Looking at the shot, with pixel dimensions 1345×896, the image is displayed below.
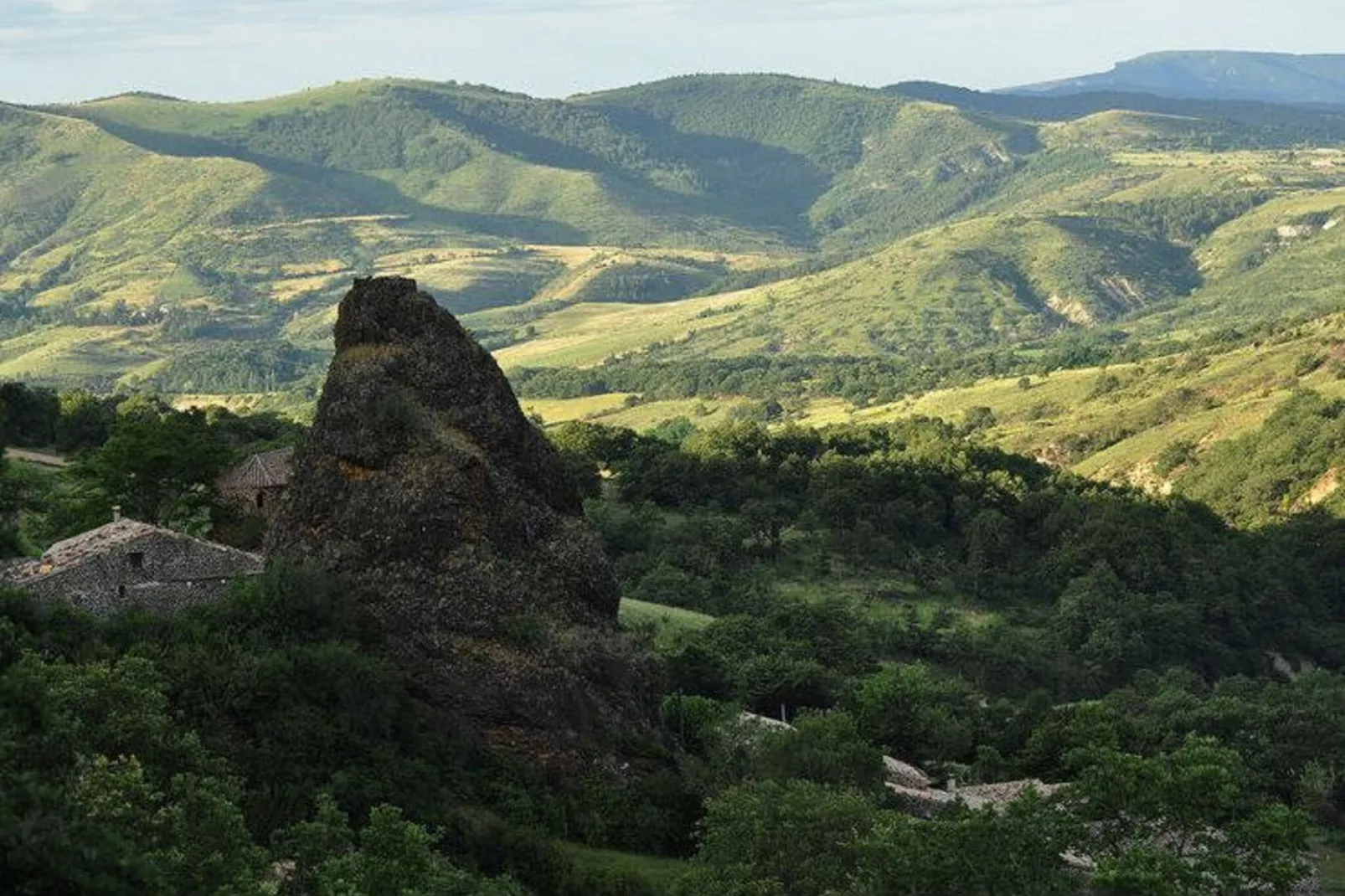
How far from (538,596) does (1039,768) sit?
21.3 metres

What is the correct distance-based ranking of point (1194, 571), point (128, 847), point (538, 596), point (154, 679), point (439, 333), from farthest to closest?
point (1194, 571)
point (439, 333)
point (538, 596)
point (154, 679)
point (128, 847)

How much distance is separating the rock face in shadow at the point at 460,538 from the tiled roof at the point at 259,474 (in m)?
12.4

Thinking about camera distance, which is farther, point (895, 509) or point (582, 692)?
point (895, 509)

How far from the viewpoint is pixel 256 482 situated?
66750 mm

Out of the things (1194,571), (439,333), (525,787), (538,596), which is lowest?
(1194,571)

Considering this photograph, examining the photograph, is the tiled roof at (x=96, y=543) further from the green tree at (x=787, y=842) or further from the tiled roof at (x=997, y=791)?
the tiled roof at (x=997, y=791)

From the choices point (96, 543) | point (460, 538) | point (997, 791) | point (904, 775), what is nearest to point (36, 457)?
point (96, 543)

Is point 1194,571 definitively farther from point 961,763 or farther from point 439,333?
point 439,333

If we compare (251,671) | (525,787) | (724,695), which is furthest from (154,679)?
(724,695)

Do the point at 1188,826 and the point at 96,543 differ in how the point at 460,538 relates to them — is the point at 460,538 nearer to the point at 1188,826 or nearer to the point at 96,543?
the point at 96,543

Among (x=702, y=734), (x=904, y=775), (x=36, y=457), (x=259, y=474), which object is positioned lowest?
(x=904, y=775)

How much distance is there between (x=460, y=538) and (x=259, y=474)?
1861 cm

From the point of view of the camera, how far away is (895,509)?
383 feet

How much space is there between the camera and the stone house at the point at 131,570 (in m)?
47.7
